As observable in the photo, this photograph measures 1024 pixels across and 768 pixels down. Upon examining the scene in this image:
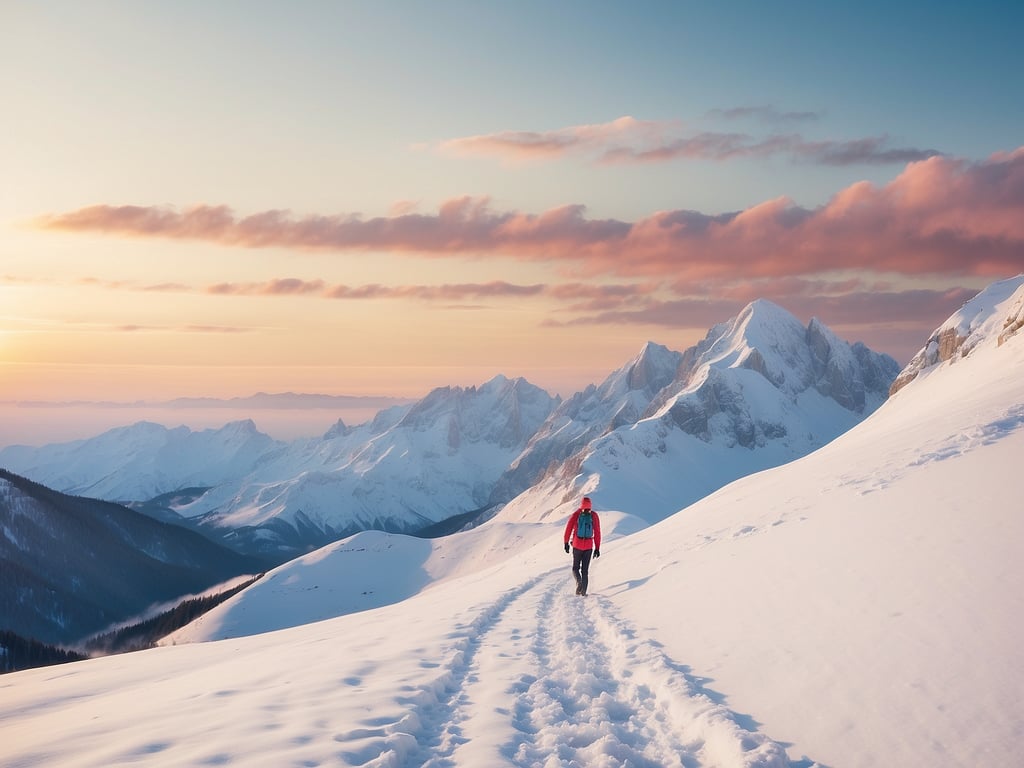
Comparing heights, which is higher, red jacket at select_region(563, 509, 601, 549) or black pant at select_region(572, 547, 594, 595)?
red jacket at select_region(563, 509, 601, 549)

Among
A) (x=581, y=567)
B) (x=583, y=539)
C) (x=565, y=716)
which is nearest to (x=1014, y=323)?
(x=583, y=539)

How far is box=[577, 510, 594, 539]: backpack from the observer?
2270 centimetres

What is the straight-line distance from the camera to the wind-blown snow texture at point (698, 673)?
25.4 ft

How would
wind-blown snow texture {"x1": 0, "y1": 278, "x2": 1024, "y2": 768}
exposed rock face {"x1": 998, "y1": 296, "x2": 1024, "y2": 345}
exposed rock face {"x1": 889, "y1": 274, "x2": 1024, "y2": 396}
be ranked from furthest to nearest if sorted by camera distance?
exposed rock face {"x1": 889, "y1": 274, "x2": 1024, "y2": 396} < exposed rock face {"x1": 998, "y1": 296, "x2": 1024, "y2": 345} < wind-blown snow texture {"x1": 0, "y1": 278, "x2": 1024, "y2": 768}

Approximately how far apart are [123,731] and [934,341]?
159 meters

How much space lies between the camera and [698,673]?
10844 millimetres

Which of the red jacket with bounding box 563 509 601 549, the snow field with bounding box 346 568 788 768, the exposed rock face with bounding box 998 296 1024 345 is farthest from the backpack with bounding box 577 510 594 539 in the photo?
the exposed rock face with bounding box 998 296 1024 345

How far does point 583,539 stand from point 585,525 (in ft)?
1.61

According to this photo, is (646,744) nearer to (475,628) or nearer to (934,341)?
(475,628)

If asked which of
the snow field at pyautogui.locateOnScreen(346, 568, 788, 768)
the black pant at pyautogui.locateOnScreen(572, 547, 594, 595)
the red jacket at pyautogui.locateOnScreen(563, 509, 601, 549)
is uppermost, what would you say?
the snow field at pyautogui.locateOnScreen(346, 568, 788, 768)

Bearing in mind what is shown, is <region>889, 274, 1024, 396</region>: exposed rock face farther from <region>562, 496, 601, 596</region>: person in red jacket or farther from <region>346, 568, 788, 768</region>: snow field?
<region>346, 568, 788, 768</region>: snow field

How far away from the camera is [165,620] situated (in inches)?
6260

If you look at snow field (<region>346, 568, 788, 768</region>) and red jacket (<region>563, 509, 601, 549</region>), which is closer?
snow field (<region>346, 568, 788, 768</region>)

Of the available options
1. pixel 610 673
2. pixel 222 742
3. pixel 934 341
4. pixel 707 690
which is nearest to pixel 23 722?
pixel 222 742
